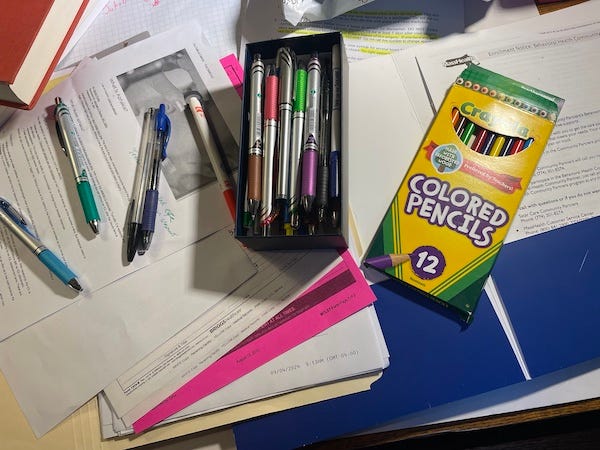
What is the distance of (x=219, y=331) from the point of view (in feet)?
1.70

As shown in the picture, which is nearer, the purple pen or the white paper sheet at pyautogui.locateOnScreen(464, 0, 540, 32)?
the purple pen

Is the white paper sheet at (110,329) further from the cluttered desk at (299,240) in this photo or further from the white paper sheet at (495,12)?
the white paper sheet at (495,12)

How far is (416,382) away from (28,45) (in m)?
0.55

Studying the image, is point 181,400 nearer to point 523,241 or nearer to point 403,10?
point 523,241

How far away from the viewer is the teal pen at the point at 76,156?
0.55 m

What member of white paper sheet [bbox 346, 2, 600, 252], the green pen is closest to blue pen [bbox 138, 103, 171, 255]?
white paper sheet [bbox 346, 2, 600, 252]

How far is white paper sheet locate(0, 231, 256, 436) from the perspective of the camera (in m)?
0.52

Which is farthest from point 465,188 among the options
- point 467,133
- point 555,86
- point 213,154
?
point 213,154

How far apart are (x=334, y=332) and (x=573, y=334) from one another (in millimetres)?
244

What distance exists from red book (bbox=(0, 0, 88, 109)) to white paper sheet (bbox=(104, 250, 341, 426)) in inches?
12.8

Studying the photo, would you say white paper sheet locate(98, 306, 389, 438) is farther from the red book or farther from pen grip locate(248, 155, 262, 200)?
the red book

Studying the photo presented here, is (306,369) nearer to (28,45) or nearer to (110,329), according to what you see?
(110,329)

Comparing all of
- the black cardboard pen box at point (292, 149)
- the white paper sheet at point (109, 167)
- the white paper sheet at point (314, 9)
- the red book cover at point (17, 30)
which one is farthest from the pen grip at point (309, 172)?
the red book cover at point (17, 30)

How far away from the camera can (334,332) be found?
0.51 m
